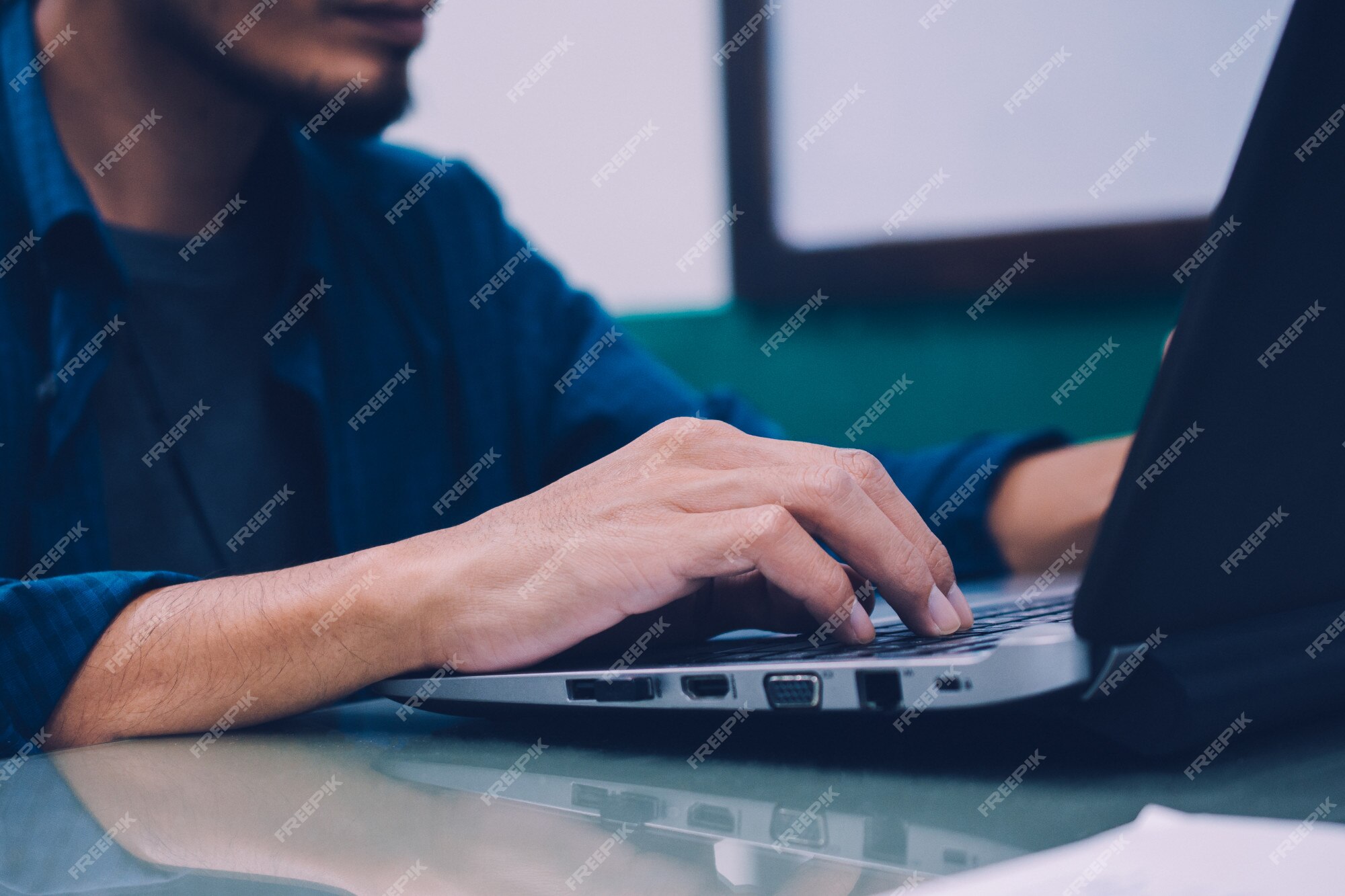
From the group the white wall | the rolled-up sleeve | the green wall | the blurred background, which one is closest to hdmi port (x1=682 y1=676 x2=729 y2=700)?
the rolled-up sleeve

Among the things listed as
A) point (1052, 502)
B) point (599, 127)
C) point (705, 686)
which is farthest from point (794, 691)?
point (599, 127)

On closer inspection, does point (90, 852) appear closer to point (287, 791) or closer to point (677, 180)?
point (287, 791)

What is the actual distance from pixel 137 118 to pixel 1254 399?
113 centimetres

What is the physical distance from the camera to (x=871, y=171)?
5.62 ft

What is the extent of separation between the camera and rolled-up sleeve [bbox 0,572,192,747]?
1.73ft

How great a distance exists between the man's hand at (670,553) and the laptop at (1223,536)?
66 mm

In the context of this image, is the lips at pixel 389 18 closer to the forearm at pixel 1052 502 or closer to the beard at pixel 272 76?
the beard at pixel 272 76

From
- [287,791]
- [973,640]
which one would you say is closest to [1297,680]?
[973,640]

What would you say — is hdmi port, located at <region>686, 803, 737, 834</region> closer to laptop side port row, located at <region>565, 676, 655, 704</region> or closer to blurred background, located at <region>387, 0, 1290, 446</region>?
laptop side port row, located at <region>565, 676, 655, 704</region>

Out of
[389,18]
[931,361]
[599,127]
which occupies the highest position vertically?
[389,18]

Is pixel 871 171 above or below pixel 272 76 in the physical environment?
below

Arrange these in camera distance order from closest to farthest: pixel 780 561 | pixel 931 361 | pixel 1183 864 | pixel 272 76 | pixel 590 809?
pixel 1183 864
pixel 590 809
pixel 780 561
pixel 272 76
pixel 931 361

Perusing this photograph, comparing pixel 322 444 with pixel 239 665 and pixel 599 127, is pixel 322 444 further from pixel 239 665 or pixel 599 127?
pixel 599 127

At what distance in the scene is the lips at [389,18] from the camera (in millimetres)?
1082
